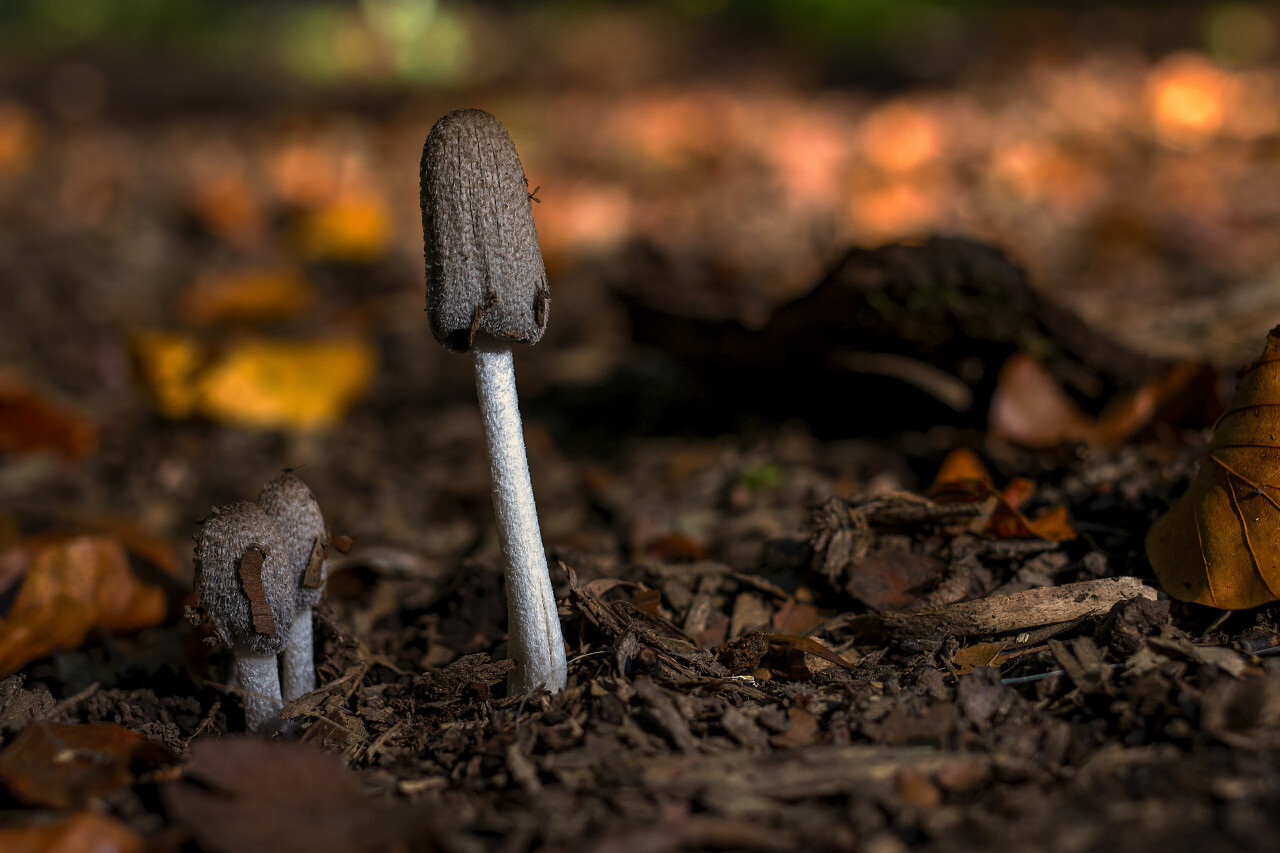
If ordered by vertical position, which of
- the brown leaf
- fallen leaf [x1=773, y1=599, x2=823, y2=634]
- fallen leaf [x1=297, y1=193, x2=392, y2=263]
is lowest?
the brown leaf

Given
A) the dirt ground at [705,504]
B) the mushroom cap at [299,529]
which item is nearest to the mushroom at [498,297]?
the dirt ground at [705,504]

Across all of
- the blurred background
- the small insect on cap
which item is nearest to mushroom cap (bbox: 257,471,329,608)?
the small insect on cap

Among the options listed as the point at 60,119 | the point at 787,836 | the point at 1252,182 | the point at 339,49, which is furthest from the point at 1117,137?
the point at 339,49

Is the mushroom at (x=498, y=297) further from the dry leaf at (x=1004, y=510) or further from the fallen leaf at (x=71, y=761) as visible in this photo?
the dry leaf at (x=1004, y=510)

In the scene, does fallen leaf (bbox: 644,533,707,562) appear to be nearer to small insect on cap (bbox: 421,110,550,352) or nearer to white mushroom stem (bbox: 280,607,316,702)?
white mushroom stem (bbox: 280,607,316,702)

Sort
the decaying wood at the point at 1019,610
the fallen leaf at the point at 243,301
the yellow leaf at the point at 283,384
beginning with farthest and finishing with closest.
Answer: the fallen leaf at the point at 243,301
the yellow leaf at the point at 283,384
the decaying wood at the point at 1019,610

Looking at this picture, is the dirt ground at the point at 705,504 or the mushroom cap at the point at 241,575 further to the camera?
the mushroom cap at the point at 241,575

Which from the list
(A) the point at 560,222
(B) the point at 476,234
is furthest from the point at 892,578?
(A) the point at 560,222
